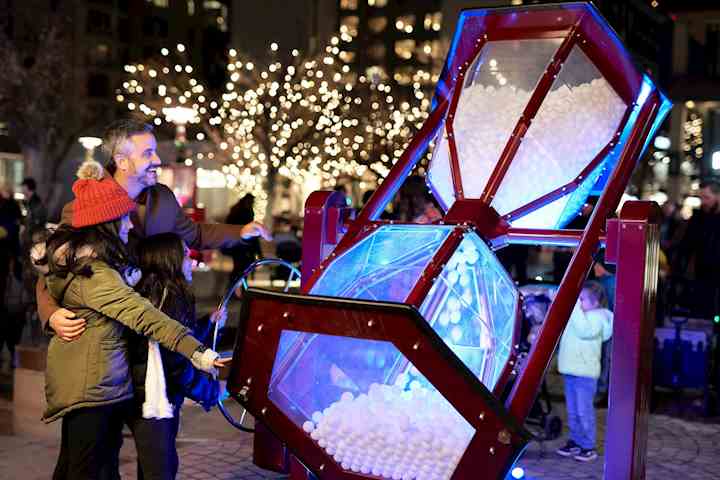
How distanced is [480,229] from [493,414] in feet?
4.68

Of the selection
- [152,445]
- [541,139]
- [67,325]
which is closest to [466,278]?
[541,139]

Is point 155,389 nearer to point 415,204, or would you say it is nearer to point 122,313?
point 122,313

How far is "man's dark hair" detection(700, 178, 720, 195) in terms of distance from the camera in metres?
8.82

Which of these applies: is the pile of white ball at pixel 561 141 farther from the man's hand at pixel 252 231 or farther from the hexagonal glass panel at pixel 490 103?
the man's hand at pixel 252 231

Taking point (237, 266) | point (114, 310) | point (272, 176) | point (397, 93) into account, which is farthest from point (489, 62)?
point (397, 93)

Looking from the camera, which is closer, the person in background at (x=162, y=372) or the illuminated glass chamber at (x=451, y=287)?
the person in background at (x=162, y=372)

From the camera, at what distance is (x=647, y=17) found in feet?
22.5

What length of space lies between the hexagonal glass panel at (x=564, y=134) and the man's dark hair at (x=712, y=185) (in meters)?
3.50

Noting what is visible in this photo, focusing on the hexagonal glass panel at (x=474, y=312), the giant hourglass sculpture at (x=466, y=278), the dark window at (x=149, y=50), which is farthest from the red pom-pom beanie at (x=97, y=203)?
the dark window at (x=149, y=50)

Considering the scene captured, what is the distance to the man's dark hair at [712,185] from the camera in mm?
8820

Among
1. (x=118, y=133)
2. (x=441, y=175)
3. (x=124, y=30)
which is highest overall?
(x=124, y=30)

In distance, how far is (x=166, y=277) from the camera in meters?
4.55

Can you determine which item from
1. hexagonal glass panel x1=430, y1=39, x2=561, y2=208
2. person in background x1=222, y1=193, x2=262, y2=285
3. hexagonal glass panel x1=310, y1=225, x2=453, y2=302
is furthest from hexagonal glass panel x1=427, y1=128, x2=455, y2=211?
person in background x1=222, y1=193, x2=262, y2=285

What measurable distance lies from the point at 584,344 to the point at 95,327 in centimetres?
399
